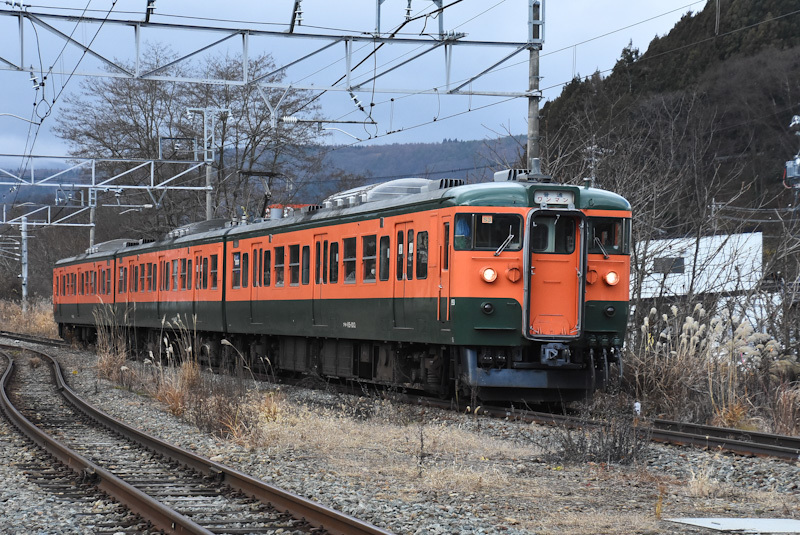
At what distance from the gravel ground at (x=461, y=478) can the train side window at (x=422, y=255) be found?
6.18ft

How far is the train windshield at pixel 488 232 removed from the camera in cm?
1277

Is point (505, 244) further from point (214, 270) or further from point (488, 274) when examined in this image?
point (214, 270)

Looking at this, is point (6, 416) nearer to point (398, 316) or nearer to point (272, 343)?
point (398, 316)

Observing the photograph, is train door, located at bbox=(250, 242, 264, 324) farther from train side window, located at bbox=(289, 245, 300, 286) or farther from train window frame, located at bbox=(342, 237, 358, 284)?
Result: train window frame, located at bbox=(342, 237, 358, 284)

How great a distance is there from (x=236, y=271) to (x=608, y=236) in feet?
30.0

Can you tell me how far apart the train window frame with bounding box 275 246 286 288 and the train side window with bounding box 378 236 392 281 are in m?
3.92

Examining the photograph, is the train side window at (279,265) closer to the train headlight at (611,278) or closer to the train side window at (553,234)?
the train side window at (553,234)

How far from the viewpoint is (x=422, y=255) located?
1359 cm

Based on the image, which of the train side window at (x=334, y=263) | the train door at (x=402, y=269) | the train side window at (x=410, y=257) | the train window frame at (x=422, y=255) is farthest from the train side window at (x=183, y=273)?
the train window frame at (x=422, y=255)

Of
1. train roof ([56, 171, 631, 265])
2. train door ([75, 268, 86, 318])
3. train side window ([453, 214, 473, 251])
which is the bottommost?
train door ([75, 268, 86, 318])

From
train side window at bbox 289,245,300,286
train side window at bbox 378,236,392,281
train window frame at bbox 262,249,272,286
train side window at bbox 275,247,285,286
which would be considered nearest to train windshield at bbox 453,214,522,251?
train side window at bbox 378,236,392,281

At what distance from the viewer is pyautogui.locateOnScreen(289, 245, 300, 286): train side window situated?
58.1ft

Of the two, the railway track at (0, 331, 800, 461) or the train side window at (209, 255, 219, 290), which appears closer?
the railway track at (0, 331, 800, 461)

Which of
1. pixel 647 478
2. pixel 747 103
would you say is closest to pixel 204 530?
pixel 647 478
